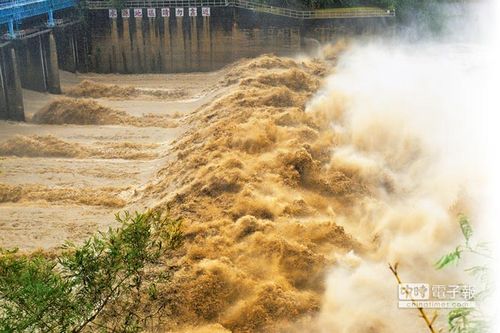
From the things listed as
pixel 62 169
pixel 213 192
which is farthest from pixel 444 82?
pixel 62 169

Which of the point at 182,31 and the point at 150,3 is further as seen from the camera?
the point at 150,3

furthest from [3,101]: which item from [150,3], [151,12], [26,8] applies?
[150,3]

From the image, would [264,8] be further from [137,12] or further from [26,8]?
[26,8]

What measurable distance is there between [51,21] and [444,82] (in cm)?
2469

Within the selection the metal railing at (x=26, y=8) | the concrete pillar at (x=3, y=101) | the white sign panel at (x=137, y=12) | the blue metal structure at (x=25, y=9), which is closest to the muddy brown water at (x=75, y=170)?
the concrete pillar at (x=3, y=101)

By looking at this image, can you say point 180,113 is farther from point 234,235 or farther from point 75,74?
point 234,235

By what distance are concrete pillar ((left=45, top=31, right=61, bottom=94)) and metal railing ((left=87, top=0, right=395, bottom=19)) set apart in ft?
19.9

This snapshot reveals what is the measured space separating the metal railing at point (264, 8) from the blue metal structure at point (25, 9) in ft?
11.6

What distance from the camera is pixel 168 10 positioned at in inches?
1672

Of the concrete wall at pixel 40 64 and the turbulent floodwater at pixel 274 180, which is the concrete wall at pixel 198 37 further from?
the concrete wall at pixel 40 64

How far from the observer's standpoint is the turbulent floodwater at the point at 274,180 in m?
16.0

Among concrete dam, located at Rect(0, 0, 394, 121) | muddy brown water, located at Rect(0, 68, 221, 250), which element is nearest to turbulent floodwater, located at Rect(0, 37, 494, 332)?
muddy brown water, located at Rect(0, 68, 221, 250)

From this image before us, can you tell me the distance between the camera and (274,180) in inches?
848

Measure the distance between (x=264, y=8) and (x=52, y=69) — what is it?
14.6 m
